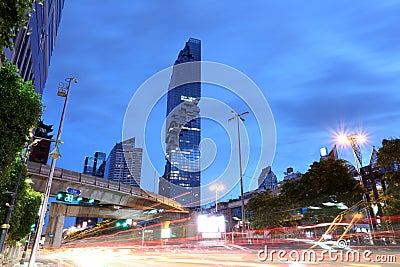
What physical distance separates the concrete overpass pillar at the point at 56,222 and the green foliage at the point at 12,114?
38.1m

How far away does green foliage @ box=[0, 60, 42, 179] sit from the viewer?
8430 mm

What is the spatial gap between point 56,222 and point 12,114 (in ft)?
131

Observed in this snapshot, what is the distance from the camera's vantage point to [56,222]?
42.4 meters

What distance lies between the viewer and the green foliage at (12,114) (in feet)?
27.7

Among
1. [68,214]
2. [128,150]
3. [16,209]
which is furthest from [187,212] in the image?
[128,150]

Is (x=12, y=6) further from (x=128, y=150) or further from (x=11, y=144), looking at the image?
(x=128, y=150)

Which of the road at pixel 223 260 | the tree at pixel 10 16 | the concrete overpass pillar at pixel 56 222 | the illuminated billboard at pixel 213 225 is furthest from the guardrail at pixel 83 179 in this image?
the tree at pixel 10 16

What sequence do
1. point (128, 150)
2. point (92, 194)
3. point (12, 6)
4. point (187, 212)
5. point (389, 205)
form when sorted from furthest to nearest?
point (128, 150) → point (187, 212) → point (92, 194) → point (389, 205) → point (12, 6)

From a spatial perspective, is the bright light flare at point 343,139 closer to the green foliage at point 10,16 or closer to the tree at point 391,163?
the tree at point 391,163

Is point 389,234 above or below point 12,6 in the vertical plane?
below

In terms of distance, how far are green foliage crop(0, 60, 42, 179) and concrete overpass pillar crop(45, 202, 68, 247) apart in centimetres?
3813

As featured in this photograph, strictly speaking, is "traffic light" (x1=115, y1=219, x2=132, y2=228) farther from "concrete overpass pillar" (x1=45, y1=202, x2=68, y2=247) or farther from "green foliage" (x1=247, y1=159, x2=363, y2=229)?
"green foliage" (x1=247, y1=159, x2=363, y2=229)

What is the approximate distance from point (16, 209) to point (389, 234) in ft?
112

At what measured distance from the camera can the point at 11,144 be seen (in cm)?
862
